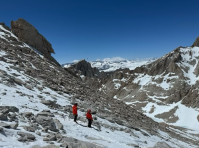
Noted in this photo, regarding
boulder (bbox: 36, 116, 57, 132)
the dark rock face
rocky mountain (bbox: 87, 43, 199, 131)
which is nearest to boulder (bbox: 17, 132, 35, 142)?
boulder (bbox: 36, 116, 57, 132)

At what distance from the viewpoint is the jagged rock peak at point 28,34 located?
4469cm

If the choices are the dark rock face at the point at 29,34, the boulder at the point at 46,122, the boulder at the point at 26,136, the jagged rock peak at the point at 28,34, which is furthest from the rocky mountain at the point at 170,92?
the boulder at the point at 26,136

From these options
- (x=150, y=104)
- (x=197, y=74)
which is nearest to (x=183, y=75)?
(x=197, y=74)

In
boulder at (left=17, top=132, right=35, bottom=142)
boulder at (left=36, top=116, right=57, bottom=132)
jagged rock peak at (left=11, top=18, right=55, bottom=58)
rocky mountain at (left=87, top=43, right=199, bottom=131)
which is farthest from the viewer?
rocky mountain at (left=87, top=43, right=199, bottom=131)

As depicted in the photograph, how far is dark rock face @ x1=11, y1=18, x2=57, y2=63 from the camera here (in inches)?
1759

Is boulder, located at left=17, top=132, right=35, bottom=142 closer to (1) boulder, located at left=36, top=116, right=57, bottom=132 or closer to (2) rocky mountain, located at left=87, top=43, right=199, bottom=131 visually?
(1) boulder, located at left=36, top=116, right=57, bottom=132

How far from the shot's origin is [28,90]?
18.1m

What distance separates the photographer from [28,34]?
45406 mm

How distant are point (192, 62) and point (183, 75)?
31494mm

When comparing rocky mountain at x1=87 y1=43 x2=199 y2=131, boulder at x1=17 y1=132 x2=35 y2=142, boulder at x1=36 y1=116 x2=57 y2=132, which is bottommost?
boulder at x1=17 y1=132 x2=35 y2=142

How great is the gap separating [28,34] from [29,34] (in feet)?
0.82

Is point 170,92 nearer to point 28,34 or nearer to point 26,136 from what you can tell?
point 28,34

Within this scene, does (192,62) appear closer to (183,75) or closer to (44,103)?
(183,75)

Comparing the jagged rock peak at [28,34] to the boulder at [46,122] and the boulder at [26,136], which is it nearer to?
the boulder at [46,122]
